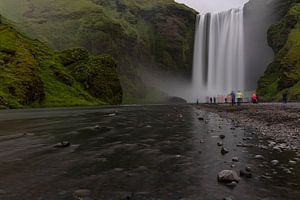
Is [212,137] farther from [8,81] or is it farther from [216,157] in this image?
[8,81]

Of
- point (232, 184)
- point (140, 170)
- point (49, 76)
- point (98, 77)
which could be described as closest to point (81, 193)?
point (140, 170)

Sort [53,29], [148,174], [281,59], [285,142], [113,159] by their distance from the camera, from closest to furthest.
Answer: [148,174], [113,159], [285,142], [281,59], [53,29]

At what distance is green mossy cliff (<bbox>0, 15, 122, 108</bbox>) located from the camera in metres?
86.4

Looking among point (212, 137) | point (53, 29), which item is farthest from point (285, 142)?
point (53, 29)

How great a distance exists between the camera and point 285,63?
353ft

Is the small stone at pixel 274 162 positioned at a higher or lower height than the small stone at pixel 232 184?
higher

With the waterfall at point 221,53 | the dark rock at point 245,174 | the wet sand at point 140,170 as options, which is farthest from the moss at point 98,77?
the dark rock at point 245,174

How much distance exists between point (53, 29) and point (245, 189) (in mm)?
192356

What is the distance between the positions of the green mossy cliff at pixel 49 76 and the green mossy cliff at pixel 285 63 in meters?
59.7

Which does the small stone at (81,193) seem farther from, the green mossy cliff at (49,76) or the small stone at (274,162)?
the green mossy cliff at (49,76)

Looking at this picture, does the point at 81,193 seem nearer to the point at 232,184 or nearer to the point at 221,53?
the point at 232,184

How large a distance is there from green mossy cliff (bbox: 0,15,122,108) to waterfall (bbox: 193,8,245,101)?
48777 millimetres

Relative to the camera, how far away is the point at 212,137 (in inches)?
810

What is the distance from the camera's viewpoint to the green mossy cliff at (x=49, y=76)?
8638 centimetres
